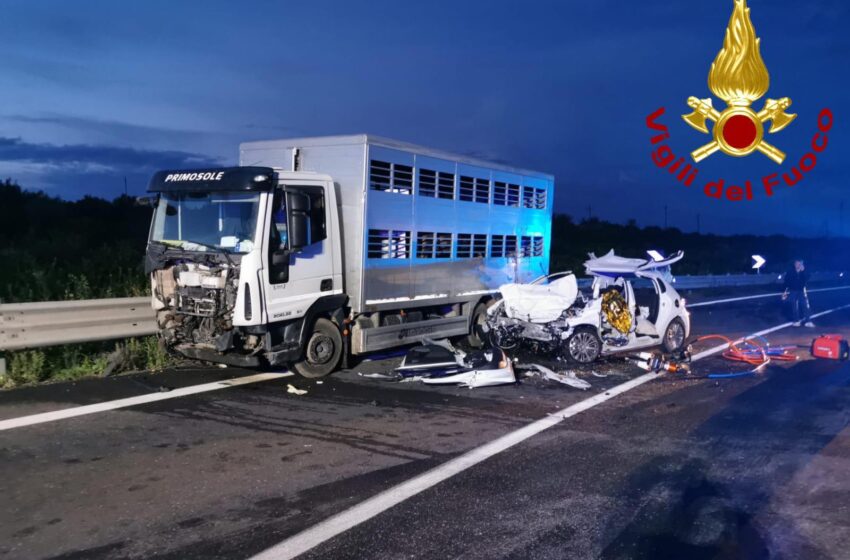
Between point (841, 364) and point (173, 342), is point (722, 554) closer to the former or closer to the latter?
point (173, 342)

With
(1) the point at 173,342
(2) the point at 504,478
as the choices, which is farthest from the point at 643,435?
(1) the point at 173,342

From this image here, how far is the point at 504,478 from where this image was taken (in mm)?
5980

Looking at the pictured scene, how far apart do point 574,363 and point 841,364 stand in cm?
454

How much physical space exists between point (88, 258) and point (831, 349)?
1743 centimetres

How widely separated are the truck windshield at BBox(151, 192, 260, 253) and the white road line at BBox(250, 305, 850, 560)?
3946mm

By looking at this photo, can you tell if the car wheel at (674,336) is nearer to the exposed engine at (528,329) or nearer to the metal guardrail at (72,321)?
the exposed engine at (528,329)

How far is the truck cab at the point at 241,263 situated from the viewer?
352 inches

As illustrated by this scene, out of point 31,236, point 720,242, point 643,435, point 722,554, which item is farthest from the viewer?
point 720,242

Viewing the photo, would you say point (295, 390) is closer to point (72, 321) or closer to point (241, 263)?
point (241, 263)

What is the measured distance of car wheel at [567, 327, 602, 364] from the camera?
11469mm

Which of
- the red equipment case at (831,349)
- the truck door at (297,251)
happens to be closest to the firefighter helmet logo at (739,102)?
the red equipment case at (831,349)

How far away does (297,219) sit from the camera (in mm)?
9227

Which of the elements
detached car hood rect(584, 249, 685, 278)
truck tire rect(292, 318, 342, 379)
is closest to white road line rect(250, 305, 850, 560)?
truck tire rect(292, 318, 342, 379)

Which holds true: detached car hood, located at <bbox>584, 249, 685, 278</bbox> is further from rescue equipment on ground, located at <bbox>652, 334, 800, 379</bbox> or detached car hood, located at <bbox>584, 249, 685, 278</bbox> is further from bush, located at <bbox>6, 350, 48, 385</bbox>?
bush, located at <bbox>6, 350, 48, 385</bbox>
